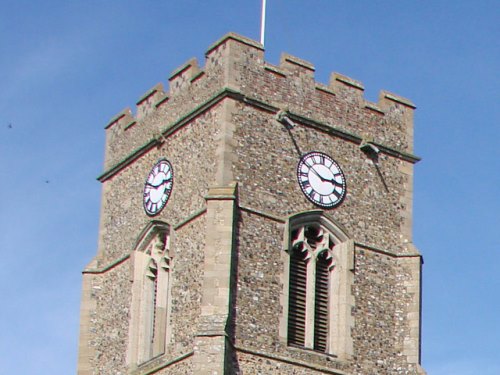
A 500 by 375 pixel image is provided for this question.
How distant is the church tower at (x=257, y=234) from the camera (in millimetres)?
40438

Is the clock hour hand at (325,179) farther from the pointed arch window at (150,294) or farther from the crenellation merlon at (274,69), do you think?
the pointed arch window at (150,294)

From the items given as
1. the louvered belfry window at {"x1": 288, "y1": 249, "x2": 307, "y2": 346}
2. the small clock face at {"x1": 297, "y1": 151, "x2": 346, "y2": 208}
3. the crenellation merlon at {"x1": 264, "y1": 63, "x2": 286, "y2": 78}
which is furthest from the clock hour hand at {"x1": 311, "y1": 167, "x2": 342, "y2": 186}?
the crenellation merlon at {"x1": 264, "y1": 63, "x2": 286, "y2": 78}

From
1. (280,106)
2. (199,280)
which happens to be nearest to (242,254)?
(199,280)

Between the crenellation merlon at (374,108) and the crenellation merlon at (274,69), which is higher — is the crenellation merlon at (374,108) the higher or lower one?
the lower one

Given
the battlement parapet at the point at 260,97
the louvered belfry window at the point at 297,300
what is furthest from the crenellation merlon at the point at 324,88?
the louvered belfry window at the point at 297,300

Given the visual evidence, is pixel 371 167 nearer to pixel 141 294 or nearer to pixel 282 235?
pixel 282 235

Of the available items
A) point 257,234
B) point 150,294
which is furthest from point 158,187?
point 257,234

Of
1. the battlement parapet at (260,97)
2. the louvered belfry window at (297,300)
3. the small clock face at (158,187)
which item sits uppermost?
the battlement parapet at (260,97)

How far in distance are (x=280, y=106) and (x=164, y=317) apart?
5592mm

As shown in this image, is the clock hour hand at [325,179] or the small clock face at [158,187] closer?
the clock hour hand at [325,179]

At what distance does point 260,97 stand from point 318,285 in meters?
4.54

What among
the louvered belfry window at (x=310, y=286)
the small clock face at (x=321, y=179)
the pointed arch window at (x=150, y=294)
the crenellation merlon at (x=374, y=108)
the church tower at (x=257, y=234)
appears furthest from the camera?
the crenellation merlon at (x=374, y=108)

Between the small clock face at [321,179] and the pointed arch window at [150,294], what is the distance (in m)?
3.38

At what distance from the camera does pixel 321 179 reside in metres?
42.8
